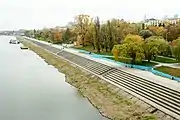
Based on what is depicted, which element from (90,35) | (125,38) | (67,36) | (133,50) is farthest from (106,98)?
(67,36)

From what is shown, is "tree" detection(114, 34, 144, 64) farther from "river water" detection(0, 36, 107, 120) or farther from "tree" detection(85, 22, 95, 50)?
"tree" detection(85, 22, 95, 50)

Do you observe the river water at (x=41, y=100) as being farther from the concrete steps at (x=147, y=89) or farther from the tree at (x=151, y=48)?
the tree at (x=151, y=48)

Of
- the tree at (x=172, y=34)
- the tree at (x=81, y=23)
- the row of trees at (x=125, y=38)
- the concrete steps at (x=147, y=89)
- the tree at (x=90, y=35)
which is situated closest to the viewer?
the concrete steps at (x=147, y=89)

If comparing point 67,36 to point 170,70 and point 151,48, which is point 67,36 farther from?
point 170,70

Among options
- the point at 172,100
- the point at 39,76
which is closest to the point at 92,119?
the point at 172,100

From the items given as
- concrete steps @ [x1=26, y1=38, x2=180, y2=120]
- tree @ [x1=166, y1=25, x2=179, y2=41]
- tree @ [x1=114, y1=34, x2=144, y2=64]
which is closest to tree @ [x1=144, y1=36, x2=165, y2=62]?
tree @ [x1=114, y1=34, x2=144, y2=64]

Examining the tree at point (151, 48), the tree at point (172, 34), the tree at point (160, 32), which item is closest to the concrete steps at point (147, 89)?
the tree at point (151, 48)
